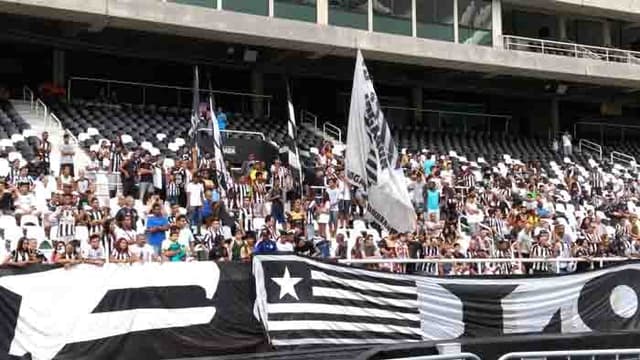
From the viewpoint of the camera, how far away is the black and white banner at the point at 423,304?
1026 cm

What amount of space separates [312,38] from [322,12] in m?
1.28

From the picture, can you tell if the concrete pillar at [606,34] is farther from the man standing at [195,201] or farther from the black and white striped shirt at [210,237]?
the black and white striped shirt at [210,237]

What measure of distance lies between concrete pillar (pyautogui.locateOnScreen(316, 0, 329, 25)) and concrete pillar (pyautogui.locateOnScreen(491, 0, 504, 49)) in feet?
21.2

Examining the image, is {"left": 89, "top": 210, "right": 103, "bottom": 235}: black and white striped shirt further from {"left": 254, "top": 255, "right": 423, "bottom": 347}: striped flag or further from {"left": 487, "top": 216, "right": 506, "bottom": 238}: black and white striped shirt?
{"left": 487, "top": 216, "right": 506, "bottom": 238}: black and white striped shirt

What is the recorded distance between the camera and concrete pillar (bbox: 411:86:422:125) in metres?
32.2

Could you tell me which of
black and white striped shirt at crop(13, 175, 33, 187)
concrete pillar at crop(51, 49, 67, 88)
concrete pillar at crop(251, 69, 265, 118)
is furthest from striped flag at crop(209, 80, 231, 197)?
concrete pillar at crop(251, 69, 265, 118)

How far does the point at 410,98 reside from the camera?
32812mm

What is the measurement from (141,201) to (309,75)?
13468 millimetres

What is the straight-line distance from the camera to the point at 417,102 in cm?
3253

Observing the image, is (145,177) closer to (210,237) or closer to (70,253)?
(210,237)

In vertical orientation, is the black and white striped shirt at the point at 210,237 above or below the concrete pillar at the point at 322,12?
below

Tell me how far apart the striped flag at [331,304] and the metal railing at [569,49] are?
21.5m

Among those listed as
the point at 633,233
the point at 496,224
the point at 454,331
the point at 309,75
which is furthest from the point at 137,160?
the point at 309,75

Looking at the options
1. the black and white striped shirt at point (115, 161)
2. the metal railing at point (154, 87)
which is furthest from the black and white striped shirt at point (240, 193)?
the metal railing at point (154, 87)
